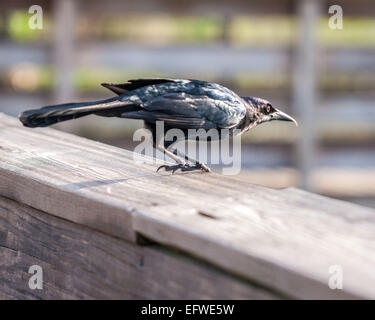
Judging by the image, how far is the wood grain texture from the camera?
3.24 ft

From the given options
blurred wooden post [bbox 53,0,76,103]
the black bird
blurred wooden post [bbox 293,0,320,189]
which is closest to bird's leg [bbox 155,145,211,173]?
the black bird

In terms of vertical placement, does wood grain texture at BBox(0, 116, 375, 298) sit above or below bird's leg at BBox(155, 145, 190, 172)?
above

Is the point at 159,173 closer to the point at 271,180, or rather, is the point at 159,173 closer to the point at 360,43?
the point at 271,180

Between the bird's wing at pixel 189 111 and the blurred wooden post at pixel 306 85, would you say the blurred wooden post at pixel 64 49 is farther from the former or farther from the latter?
the bird's wing at pixel 189 111

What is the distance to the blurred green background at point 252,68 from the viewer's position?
4871mm

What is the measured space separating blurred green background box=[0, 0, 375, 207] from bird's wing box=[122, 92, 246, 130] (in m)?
2.87

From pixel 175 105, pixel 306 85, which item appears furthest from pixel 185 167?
pixel 306 85

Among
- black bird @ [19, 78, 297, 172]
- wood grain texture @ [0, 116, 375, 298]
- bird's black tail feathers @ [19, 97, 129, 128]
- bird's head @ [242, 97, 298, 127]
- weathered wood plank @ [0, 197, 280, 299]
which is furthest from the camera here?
bird's head @ [242, 97, 298, 127]

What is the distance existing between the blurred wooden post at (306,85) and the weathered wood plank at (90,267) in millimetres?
3505

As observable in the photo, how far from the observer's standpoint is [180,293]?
1.15m

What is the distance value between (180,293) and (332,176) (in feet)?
13.7

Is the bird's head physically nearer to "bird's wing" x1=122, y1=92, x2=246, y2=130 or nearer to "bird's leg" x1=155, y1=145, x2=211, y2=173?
"bird's wing" x1=122, y1=92, x2=246, y2=130

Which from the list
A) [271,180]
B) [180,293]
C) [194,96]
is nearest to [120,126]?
[271,180]

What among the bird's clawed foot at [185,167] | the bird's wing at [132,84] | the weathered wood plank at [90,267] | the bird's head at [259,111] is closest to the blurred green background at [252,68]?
the bird's head at [259,111]
